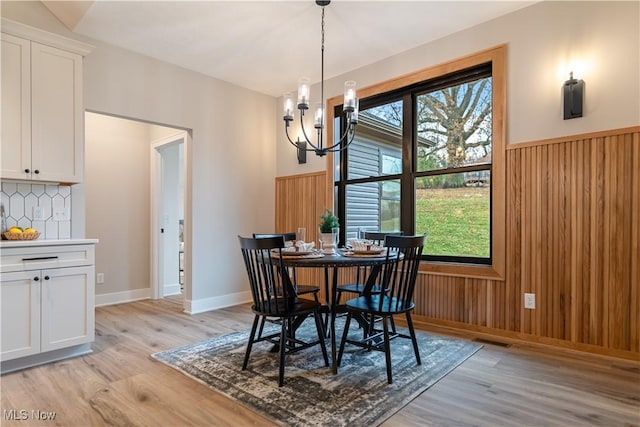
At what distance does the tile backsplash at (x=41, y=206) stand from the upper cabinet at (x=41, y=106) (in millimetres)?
288

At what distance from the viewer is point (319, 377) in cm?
231

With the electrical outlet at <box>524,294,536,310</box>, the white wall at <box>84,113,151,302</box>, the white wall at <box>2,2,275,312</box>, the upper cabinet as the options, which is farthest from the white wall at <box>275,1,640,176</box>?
the white wall at <box>84,113,151,302</box>

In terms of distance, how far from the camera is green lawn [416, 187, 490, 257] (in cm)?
331

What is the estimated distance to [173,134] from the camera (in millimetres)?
4508

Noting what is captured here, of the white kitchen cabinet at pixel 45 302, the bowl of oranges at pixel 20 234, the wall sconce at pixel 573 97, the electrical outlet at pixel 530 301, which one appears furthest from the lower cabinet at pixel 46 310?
the wall sconce at pixel 573 97

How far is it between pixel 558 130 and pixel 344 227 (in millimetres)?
2359

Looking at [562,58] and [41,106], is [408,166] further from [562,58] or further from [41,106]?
[41,106]

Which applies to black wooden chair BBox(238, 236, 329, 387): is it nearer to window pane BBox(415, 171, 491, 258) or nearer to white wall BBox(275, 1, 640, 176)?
window pane BBox(415, 171, 491, 258)

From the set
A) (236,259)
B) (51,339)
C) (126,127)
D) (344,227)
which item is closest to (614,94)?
(344,227)

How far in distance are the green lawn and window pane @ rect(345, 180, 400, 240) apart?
286 millimetres

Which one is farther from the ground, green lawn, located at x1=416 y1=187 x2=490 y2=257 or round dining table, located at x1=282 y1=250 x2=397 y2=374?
green lawn, located at x1=416 y1=187 x2=490 y2=257

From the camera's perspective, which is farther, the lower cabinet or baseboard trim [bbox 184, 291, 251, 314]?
baseboard trim [bbox 184, 291, 251, 314]

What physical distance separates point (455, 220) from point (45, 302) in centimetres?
343

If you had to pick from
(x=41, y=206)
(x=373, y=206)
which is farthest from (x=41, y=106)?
(x=373, y=206)
